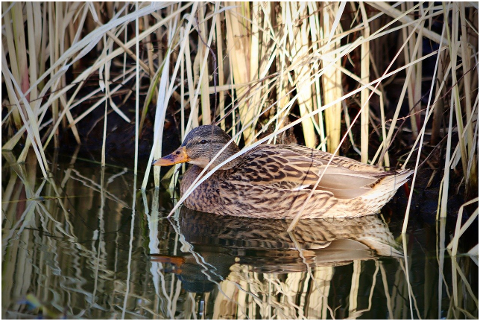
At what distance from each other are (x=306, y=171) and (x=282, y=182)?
215mm

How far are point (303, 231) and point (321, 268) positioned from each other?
85cm

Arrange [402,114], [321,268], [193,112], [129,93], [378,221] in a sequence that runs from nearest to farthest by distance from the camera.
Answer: [321,268] → [378,221] → [193,112] → [402,114] → [129,93]

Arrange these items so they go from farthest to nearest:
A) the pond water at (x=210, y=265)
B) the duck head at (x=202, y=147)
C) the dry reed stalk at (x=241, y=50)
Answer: the dry reed stalk at (x=241, y=50) < the duck head at (x=202, y=147) < the pond water at (x=210, y=265)

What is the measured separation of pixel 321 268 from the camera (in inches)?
155

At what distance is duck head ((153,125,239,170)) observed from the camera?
5375 millimetres

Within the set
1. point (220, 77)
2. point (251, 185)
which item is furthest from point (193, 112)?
point (251, 185)

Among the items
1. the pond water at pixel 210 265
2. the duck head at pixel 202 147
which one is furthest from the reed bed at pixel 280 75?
the pond water at pixel 210 265

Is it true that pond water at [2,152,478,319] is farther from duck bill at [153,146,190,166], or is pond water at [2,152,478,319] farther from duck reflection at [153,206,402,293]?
duck bill at [153,146,190,166]

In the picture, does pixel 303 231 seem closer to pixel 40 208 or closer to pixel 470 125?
pixel 470 125

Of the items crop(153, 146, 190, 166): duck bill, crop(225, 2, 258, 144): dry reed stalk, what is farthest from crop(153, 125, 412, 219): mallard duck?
crop(225, 2, 258, 144): dry reed stalk

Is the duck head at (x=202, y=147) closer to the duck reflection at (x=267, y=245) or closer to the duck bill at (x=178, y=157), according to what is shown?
the duck bill at (x=178, y=157)

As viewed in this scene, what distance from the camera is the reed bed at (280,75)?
16.1ft

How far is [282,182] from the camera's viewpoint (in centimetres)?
518

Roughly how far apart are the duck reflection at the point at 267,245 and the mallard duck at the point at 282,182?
0.32 ft
